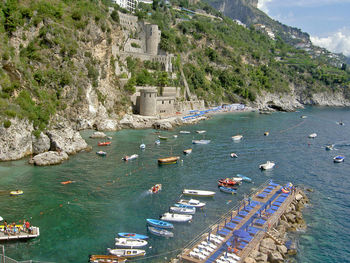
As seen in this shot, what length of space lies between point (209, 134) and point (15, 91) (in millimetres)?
30237

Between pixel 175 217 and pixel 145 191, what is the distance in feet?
18.5

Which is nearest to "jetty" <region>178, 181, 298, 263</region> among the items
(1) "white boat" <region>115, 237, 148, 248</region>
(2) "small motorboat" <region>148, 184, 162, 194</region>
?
(1) "white boat" <region>115, 237, 148, 248</region>

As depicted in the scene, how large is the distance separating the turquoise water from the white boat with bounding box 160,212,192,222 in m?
0.55

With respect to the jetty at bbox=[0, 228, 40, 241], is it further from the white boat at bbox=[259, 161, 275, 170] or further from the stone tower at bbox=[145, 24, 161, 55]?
the stone tower at bbox=[145, 24, 161, 55]

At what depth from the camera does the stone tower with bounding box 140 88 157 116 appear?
196 feet

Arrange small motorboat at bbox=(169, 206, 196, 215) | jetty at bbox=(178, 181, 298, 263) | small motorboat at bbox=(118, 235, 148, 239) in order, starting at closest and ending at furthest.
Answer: jetty at bbox=(178, 181, 298, 263), small motorboat at bbox=(118, 235, 148, 239), small motorboat at bbox=(169, 206, 196, 215)

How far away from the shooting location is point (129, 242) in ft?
66.0

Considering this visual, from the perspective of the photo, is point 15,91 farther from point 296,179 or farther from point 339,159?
point 339,159

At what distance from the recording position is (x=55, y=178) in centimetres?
3022

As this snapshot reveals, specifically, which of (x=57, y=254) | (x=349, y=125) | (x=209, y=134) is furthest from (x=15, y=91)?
(x=349, y=125)

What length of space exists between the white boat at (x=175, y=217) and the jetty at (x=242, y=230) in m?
2.04

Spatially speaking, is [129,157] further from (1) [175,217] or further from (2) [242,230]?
(2) [242,230]

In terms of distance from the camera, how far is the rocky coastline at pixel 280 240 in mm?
19344

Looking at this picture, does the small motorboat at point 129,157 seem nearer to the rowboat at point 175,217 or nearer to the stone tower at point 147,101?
the rowboat at point 175,217
